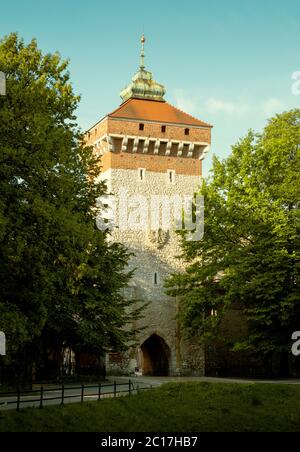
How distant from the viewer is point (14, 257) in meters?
19.5

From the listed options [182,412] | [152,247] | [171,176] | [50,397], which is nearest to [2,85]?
[50,397]

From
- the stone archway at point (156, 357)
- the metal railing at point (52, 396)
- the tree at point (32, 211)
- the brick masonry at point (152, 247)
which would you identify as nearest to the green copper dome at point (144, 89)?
the brick masonry at point (152, 247)

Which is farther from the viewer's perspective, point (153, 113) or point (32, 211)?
point (153, 113)

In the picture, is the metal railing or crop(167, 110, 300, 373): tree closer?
the metal railing

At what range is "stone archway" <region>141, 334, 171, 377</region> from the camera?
40750mm

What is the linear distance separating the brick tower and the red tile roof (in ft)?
0.18

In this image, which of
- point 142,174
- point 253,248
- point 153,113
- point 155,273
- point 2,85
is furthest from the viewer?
point 153,113

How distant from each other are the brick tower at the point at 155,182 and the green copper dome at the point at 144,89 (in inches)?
39.0

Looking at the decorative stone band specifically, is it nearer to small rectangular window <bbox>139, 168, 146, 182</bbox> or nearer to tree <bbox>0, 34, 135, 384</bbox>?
small rectangular window <bbox>139, 168, 146, 182</bbox>

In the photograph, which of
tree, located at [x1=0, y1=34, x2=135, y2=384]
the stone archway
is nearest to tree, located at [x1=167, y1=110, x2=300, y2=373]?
the stone archway

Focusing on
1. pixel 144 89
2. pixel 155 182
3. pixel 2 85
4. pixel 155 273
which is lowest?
pixel 155 273

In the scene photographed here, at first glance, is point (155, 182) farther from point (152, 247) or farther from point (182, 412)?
point (182, 412)

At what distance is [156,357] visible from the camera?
42344 mm

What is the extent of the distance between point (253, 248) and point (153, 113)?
36.7 feet
